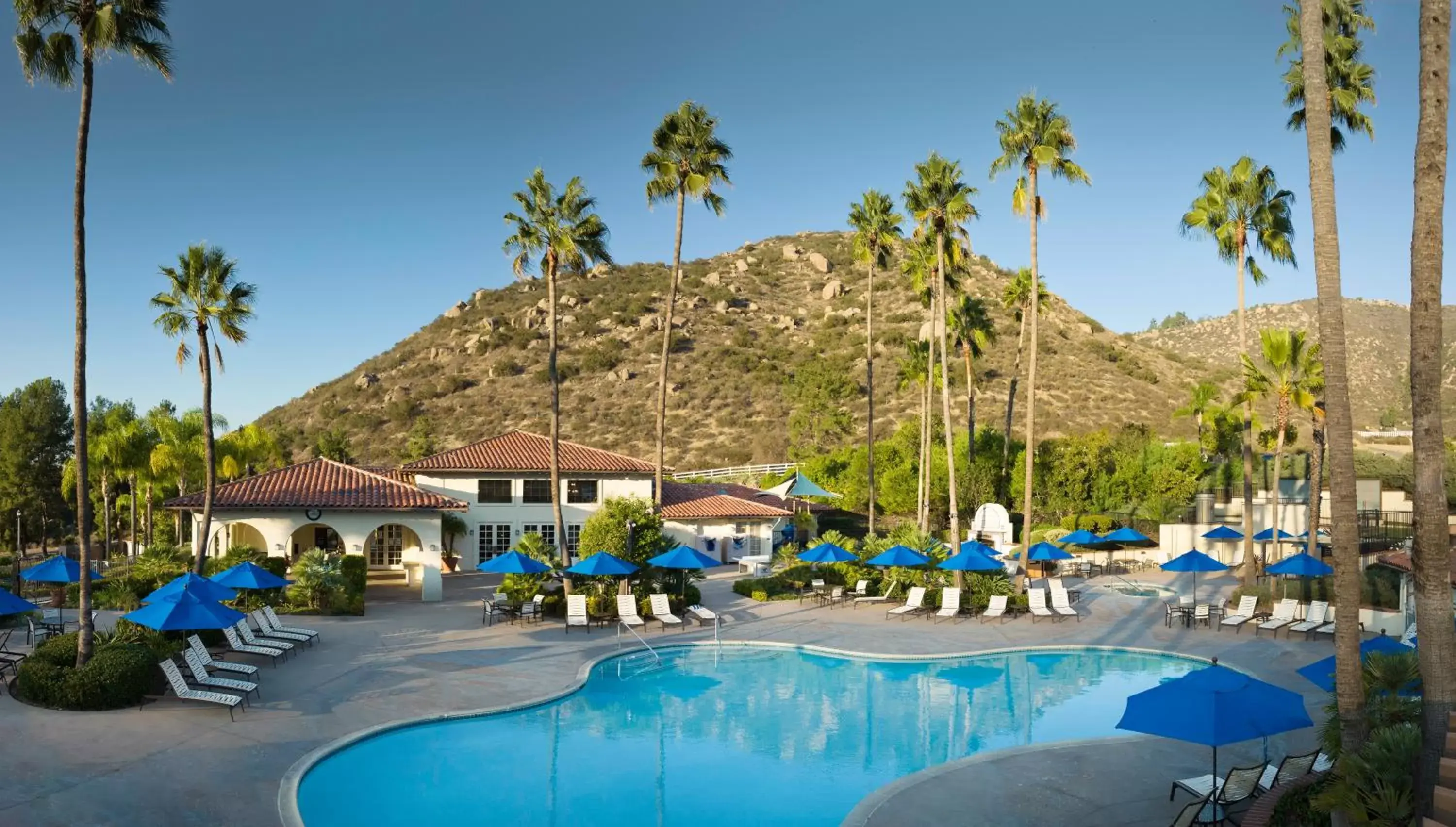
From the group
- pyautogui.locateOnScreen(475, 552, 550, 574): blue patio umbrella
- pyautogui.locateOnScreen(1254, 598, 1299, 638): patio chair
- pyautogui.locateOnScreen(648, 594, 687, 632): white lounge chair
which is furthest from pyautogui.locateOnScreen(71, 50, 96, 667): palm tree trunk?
pyautogui.locateOnScreen(1254, 598, 1299, 638): patio chair

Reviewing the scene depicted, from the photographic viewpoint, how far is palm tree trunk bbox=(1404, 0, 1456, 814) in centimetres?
894

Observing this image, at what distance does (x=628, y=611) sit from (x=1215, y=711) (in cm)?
1650

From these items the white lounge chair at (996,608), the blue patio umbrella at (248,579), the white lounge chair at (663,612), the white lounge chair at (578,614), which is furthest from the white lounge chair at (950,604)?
the blue patio umbrella at (248,579)

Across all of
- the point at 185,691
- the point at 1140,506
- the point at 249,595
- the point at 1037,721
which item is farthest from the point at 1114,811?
the point at 1140,506

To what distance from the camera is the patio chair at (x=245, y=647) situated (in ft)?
61.6

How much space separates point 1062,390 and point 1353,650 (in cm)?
7032

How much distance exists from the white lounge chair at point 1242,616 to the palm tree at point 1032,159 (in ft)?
18.6

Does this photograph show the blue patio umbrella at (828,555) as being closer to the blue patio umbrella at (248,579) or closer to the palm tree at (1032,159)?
the palm tree at (1032,159)

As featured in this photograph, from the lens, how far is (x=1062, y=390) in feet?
251

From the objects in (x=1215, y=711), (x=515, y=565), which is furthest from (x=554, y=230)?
(x=1215, y=711)

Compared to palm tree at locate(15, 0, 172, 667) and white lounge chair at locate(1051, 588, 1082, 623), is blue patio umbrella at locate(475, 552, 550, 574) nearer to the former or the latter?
palm tree at locate(15, 0, 172, 667)

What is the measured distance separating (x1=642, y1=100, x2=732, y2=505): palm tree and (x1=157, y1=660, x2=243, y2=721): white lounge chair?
53.8 feet

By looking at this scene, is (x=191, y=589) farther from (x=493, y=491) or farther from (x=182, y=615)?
(x=493, y=491)

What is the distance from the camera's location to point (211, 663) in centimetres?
1608
